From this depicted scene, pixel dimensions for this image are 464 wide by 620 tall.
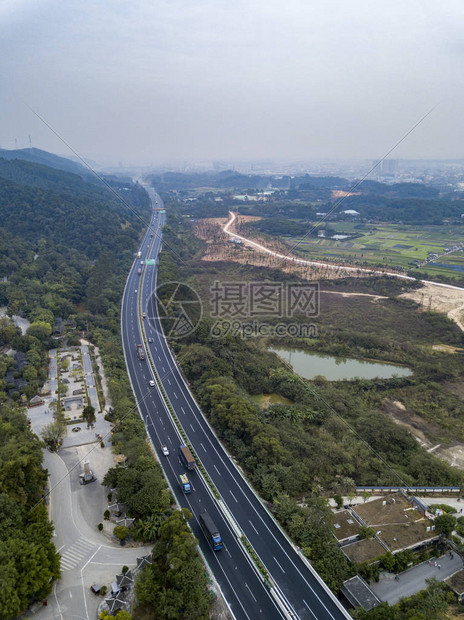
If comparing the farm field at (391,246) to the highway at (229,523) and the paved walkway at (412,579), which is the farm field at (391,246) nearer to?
the highway at (229,523)

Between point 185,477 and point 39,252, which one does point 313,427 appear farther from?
point 39,252

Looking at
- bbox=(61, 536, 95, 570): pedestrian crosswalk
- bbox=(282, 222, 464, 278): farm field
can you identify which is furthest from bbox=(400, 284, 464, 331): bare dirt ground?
bbox=(61, 536, 95, 570): pedestrian crosswalk

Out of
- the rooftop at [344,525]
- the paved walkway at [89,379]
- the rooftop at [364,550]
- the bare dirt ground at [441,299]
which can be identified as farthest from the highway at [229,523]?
the bare dirt ground at [441,299]

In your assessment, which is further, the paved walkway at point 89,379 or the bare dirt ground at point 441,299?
the bare dirt ground at point 441,299

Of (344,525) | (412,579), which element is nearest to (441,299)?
(344,525)

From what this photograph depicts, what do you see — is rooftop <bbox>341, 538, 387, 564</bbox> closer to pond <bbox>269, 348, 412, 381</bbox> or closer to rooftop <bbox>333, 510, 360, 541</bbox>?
rooftop <bbox>333, 510, 360, 541</bbox>

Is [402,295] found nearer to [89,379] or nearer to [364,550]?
[364,550]

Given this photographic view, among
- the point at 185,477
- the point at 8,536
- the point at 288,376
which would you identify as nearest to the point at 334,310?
the point at 288,376
